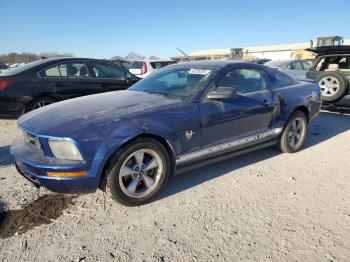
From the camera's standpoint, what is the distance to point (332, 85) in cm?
691

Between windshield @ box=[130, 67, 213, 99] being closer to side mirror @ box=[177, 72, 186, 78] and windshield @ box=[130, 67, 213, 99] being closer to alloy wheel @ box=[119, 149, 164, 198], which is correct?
side mirror @ box=[177, 72, 186, 78]

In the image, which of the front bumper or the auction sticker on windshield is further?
the auction sticker on windshield

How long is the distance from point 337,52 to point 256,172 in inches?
194

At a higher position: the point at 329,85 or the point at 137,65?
the point at 137,65

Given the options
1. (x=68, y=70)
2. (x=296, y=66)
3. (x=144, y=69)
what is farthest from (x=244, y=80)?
(x=296, y=66)

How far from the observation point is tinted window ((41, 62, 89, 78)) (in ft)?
20.3

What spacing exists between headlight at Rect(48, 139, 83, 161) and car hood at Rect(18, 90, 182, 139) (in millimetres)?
73

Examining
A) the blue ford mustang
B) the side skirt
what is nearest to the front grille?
the blue ford mustang

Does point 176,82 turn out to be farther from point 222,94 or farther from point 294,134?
point 294,134

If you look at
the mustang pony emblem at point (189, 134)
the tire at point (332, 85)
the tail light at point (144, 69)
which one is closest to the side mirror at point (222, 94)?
the mustang pony emblem at point (189, 134)

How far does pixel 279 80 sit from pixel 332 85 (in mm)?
3044

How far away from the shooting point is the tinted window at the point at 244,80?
388cm

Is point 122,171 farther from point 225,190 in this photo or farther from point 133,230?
point 225,190

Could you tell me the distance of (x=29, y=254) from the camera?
245cm
